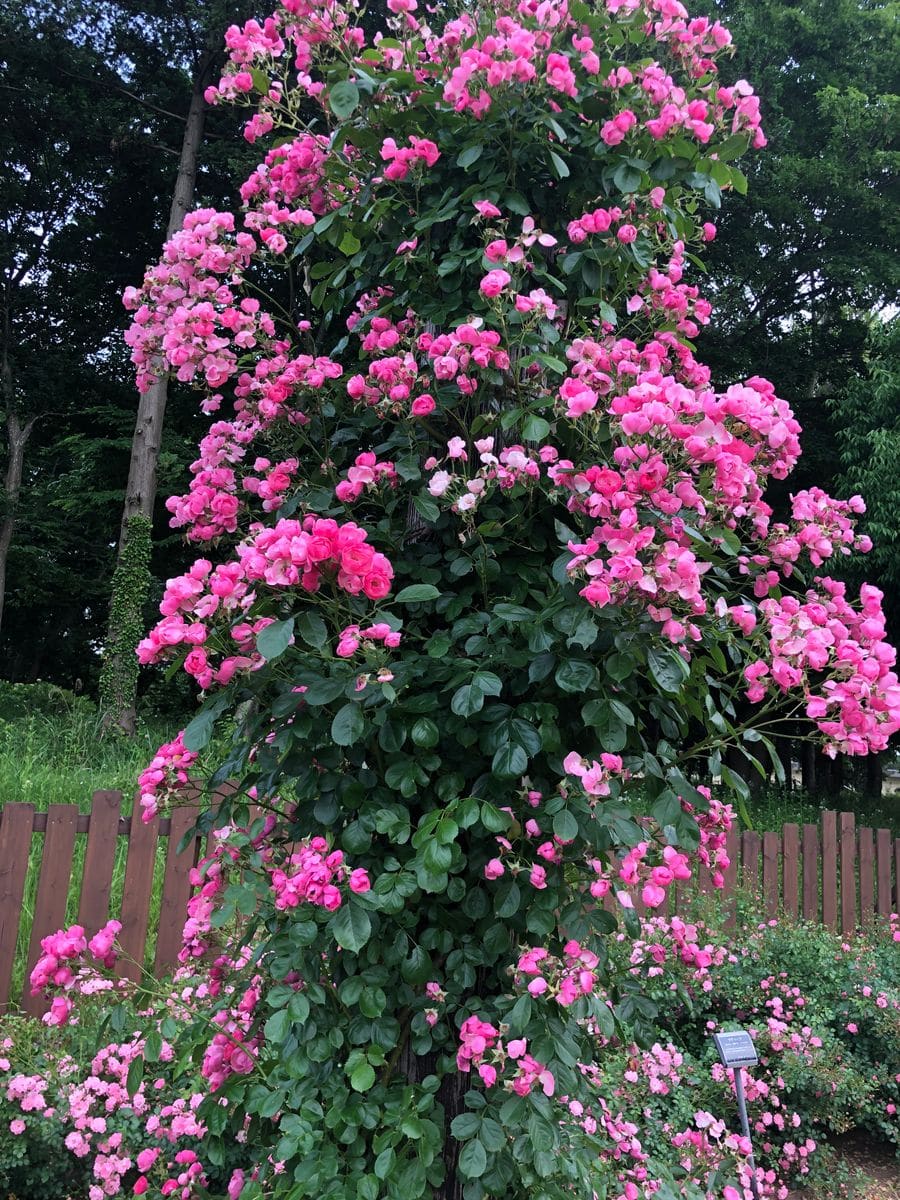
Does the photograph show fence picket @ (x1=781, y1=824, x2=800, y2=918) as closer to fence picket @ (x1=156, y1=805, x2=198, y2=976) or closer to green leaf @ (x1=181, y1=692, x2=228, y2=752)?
fence picket @ (x1=156, y1=805, x2=198, y2=976)

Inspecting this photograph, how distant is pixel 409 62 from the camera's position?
1.68 m

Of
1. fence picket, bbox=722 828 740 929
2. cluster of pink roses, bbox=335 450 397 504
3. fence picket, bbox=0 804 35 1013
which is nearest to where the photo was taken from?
cluster of pink roses, bbox=335 450 397 504

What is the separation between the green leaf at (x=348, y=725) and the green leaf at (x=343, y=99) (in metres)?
1.11

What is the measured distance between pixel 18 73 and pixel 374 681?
44.2ft

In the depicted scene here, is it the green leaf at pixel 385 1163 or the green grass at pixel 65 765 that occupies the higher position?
the green leaf at pixel 385 1163

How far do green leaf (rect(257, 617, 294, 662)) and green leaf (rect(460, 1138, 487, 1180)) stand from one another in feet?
2.85

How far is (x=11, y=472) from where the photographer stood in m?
12.3

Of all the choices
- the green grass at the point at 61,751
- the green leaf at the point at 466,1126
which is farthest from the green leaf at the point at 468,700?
the green grass at the point at 61,751

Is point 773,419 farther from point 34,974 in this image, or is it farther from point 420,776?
point 34,974

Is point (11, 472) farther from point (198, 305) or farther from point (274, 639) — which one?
point (274, 639)

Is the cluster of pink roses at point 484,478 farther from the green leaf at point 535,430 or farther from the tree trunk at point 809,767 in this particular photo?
the tree trunk at point 809,767

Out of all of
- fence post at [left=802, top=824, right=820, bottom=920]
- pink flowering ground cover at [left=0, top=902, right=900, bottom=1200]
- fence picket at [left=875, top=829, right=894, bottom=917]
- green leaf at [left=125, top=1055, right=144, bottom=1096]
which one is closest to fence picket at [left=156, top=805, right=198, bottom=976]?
pink flowering ground cover at [left=0, top=902, right=900, bottom=1200]

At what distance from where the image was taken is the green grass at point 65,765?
12.8 ft

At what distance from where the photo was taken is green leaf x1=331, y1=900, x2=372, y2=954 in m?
1.20
